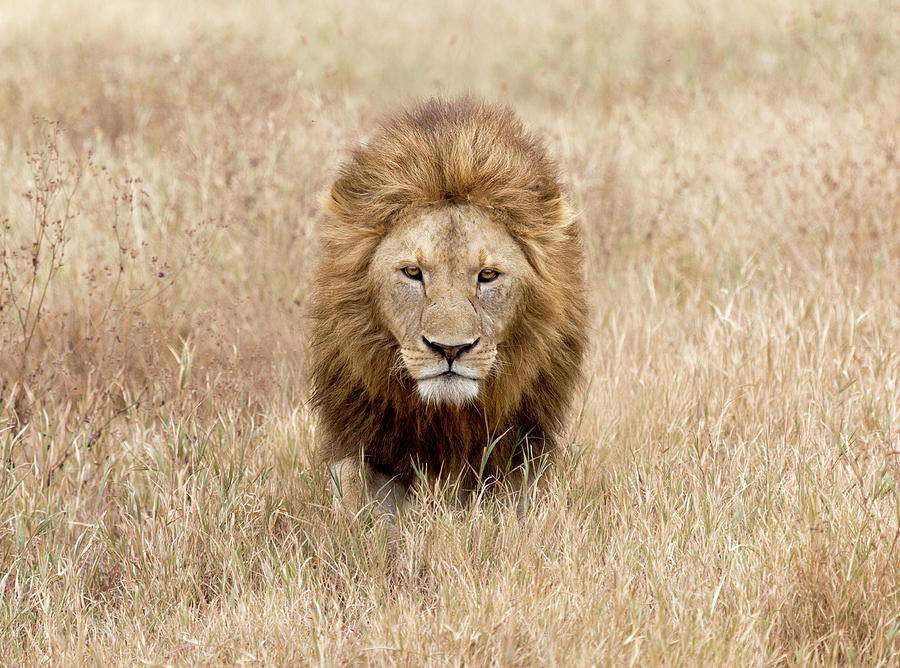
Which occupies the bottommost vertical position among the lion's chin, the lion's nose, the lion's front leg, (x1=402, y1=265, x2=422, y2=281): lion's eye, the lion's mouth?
the lion's front leg

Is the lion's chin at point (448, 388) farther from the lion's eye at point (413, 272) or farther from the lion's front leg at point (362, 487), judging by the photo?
the lion's front leg at point (362, 487)

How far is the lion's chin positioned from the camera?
3.13 metres

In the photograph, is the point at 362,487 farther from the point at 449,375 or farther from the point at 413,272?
the point at 413,272

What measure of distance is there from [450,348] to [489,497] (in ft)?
2.59

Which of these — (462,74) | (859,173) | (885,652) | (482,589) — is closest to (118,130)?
(462,74)

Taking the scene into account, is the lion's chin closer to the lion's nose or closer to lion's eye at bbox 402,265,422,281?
the lion's nose

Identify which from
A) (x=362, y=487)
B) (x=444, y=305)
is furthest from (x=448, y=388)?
(x=362, y=487)

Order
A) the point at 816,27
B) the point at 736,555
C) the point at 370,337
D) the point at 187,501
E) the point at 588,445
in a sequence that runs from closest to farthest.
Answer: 1. the point at 736,555
2. the point at 370,337
3. the point at 187,501
4. the point at 588,445
5. the point at 816,27

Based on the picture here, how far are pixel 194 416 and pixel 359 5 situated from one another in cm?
1258

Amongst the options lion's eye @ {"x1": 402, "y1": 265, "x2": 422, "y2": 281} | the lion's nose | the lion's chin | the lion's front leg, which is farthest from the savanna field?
lion's eye @ {"x1": 402, "y1": 265, "x2": 422, "y2": 281}

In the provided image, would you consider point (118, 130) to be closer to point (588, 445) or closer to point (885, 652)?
point (588, 445)

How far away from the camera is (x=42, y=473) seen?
3.93 meters

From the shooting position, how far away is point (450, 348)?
3080 millimetres

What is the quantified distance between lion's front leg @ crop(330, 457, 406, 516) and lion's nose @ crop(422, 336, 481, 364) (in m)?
0.69
